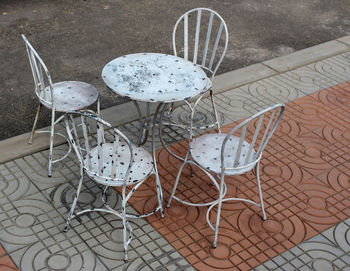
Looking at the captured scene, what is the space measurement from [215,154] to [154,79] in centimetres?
85

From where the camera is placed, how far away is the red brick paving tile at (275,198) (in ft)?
13.6

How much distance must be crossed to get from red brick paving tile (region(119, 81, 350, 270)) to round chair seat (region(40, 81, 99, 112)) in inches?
36.7

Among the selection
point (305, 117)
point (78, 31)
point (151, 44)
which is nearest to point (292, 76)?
point (305, 117)

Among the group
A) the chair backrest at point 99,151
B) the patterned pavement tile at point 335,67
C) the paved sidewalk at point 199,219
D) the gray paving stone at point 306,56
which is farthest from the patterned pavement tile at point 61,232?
the patterned pavement tile at point 335,67

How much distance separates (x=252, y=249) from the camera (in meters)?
4.14

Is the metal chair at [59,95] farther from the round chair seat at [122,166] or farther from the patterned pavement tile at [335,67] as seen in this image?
the patterned pavement tile at [335,67]

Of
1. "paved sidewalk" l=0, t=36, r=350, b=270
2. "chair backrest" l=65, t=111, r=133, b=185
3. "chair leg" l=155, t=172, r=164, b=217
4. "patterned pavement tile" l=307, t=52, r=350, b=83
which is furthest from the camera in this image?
"patterned pavement tile" l=307, t=52, r=350, b=83

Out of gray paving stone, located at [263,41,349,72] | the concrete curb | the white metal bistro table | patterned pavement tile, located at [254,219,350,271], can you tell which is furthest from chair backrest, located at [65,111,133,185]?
gray paving stone, located at [263,41,349,72]

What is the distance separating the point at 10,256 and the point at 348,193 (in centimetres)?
305

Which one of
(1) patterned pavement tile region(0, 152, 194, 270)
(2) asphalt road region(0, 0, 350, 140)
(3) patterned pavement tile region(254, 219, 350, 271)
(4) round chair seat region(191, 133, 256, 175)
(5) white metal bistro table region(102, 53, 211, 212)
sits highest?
(5) white metal bistro table region(102, 53, 211, 212)

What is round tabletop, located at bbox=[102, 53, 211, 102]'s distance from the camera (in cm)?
420

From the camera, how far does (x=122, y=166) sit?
404cm

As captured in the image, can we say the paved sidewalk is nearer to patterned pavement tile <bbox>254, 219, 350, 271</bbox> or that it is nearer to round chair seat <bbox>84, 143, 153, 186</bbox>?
patterned pavement tile <bbox>254, 219, 350, 271</bbox>

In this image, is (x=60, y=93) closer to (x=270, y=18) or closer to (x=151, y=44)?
(x=151, y=44)
